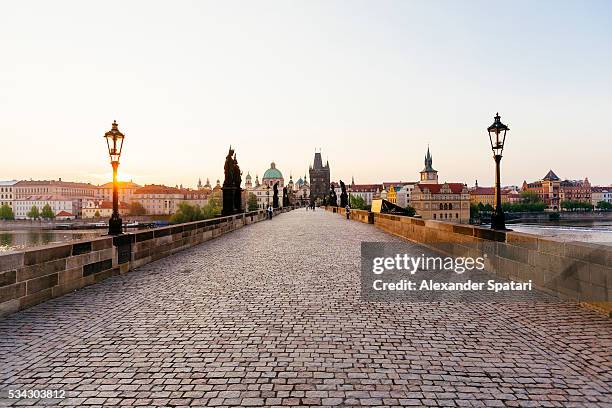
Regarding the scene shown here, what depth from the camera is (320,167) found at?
623 ft

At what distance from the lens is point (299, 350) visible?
4.38 metres

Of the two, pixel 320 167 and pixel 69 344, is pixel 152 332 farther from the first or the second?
pixel 320 167

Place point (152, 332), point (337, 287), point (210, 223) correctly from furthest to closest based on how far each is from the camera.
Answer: point (210, 223)
point (337, 287)
point (152, 332)

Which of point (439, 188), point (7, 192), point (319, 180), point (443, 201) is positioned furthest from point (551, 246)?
point (7, 192)

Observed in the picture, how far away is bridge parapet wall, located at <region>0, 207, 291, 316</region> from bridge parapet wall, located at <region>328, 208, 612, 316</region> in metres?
8.34

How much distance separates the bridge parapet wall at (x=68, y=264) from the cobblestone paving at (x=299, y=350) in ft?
1.14

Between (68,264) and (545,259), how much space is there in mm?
8403

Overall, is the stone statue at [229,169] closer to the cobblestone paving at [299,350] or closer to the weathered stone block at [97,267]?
the weathered stone block at [97,267]

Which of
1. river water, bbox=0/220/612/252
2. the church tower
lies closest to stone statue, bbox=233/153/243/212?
river water, bbox=0/220/612/252

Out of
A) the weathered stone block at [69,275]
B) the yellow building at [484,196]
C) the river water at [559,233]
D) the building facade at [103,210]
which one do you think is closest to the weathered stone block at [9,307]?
the weathered stone block at [69,275]

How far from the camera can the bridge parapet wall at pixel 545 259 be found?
5730 mm

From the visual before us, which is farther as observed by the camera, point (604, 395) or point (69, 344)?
point (69, 344)

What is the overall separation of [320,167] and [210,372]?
186968 mm

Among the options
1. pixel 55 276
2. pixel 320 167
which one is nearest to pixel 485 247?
pixel 55 276
